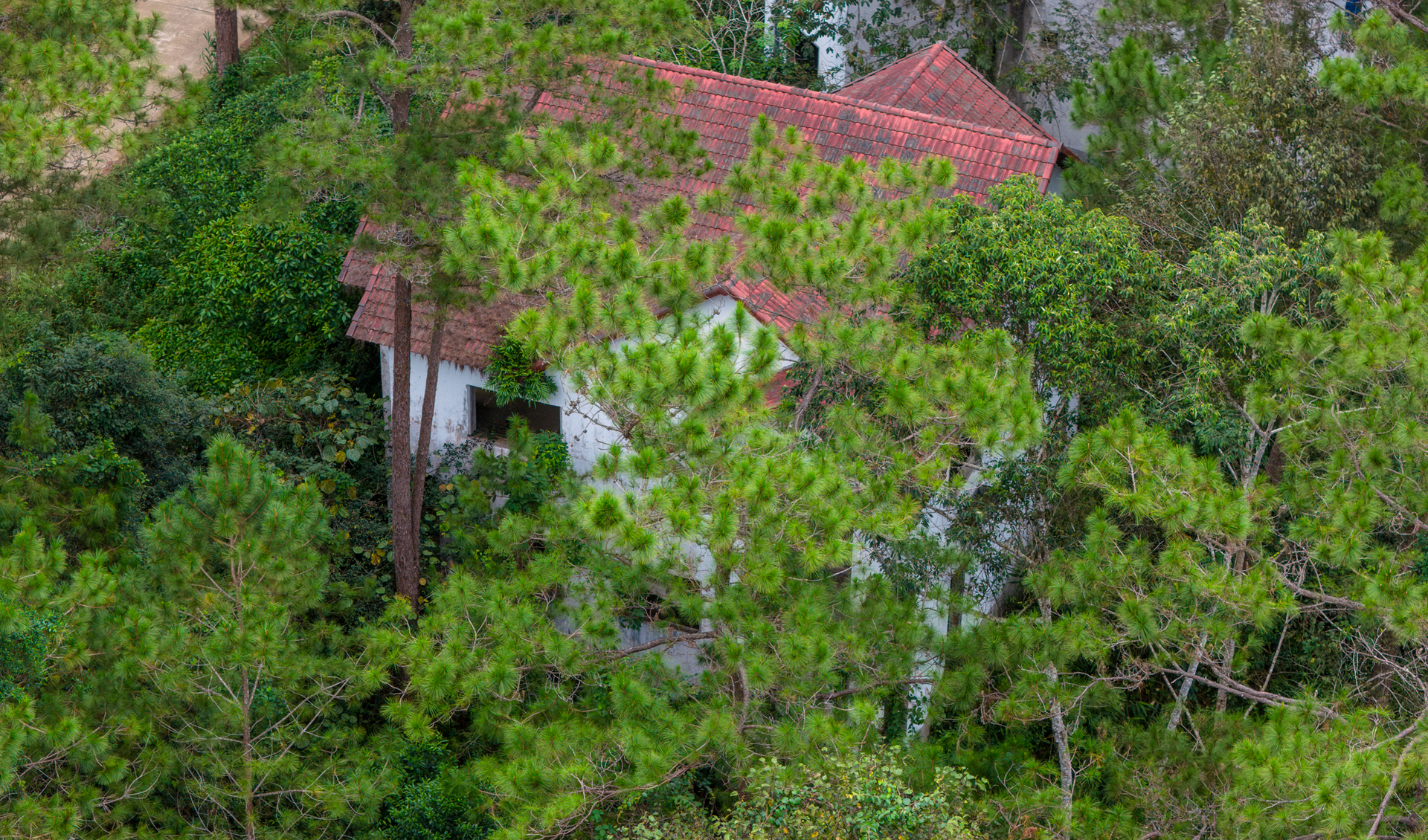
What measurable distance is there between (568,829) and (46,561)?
4.56 metres

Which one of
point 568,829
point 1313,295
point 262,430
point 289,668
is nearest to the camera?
point 568,829

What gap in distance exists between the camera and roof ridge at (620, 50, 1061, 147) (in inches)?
639

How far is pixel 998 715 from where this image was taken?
12.5 meters

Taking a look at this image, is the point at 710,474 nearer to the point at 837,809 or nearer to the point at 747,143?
the point at 837,809

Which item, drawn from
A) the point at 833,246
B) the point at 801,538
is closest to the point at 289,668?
the point at 801,538

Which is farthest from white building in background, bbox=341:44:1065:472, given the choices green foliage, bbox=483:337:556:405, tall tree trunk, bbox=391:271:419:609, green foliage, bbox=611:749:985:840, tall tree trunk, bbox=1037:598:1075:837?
green foliage, bbox=611:749:985:840

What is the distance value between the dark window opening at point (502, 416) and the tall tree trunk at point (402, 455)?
5.13 ft

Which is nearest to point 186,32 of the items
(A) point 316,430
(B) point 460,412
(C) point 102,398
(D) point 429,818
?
(A) point 316,430

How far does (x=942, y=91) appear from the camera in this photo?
18.1 meters

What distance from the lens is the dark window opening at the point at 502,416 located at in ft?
57.0

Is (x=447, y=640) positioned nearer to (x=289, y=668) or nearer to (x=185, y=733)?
(x=289, y=668)

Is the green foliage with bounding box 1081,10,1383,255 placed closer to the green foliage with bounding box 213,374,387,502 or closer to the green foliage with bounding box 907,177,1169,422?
the green foliage with bounding box 907,177,1169,422

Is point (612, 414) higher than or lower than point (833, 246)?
lower

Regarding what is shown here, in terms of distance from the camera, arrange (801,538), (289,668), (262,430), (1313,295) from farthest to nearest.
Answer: (262,430)
(1313,295)
(289,668)
(801,538)
